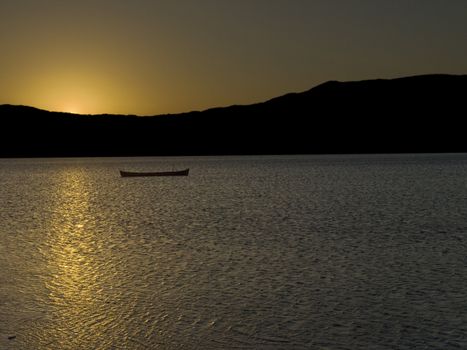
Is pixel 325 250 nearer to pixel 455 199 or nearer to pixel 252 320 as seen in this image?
pixel 252 320

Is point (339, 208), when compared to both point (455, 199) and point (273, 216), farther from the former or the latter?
point (455, 199)

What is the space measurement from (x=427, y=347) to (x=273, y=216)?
4197cm

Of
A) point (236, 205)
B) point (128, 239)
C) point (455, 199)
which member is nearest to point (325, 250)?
point (128, 239)

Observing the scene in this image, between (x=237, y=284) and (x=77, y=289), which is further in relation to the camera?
(x=237, y=284)

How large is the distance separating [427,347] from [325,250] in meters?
19.0

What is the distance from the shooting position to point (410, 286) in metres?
26.1

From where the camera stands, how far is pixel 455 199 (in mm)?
78438

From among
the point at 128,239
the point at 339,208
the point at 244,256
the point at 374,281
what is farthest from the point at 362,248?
the point at 339,208

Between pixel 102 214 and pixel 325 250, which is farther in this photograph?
pixel 102 214

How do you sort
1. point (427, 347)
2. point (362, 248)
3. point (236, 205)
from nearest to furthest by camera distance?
point (427, 347), point (362, 248), point (236, 205)

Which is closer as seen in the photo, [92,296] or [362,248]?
[92,296]

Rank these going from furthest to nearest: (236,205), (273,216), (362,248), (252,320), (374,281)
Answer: (236,205) → (273,216) → (362,248) → (374,281) → (252,320)

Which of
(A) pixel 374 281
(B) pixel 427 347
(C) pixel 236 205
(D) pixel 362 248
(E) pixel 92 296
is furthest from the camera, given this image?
(C) pixel 236 205

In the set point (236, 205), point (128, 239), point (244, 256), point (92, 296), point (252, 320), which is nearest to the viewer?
point (252, 320)
